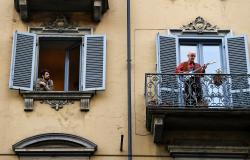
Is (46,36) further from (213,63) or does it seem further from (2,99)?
(213,63)

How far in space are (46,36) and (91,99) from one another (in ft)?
6.76

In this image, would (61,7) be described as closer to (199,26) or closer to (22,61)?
(22,61)

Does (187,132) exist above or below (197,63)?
below

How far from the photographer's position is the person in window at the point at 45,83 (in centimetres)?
1602

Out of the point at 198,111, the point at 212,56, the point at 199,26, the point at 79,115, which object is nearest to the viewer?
the point at 198,111

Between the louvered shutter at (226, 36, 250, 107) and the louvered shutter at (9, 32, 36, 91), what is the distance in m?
4.59

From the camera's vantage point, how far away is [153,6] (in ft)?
56.9

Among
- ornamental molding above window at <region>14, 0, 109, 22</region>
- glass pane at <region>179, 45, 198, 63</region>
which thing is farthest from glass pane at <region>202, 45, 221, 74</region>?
ornamental molding above window at <region>14, 0, 109, 22</region>

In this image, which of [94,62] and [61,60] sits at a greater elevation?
[61,60]

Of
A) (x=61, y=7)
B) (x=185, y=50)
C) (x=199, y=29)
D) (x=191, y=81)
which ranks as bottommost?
(x=191, y=81)

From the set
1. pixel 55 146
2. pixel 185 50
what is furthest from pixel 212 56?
pixel 55 146

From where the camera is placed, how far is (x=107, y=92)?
16.0m

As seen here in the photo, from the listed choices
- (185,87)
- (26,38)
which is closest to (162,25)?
(185,87)

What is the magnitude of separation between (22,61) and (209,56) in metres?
4.45
